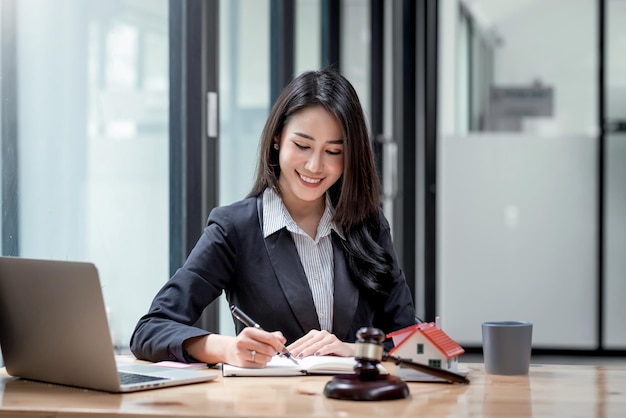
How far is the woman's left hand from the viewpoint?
5.23ft

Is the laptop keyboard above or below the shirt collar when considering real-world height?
below

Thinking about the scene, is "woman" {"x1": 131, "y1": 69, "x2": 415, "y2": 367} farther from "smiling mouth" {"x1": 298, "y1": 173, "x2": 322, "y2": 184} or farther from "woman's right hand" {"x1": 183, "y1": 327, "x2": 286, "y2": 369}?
"woman's right hand" {"x1": 183, "y1": 327, "x2": 286, "y2": 369}

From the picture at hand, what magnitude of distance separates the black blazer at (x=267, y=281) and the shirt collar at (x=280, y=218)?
0.01m

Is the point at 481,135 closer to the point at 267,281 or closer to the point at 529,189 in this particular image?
the point at 529,189

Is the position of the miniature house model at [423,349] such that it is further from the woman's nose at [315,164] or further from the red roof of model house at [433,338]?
the woman's nose at [315,164]

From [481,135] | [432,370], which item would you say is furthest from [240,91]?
[481,135]

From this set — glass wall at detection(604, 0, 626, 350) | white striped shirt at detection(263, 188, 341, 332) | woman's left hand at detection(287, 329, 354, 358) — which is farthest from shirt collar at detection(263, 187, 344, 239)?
glass wall at detection(604, 0, 626, 350)

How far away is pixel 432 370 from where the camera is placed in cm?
133

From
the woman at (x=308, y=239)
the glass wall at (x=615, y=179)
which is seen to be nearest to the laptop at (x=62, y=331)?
the woman at (x=308, y=239)

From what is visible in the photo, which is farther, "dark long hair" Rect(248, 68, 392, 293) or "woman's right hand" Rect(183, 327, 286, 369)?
"dark long hair" Rect(248, 68, 392, 293)

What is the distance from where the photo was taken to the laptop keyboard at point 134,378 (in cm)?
131

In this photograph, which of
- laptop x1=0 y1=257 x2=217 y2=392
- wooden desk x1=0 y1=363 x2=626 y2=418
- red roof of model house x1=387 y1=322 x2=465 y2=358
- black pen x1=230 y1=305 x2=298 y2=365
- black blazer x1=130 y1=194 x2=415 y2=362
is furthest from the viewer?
black blazer x1=130 y1=194 x2=415 y2=362

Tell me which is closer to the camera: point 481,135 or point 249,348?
point 249,348

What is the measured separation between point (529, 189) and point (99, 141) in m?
3.19
